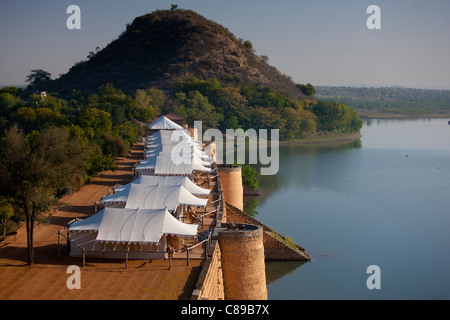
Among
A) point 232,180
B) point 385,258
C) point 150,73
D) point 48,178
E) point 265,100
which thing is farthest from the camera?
point 150,73

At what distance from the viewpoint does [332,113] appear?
9412 cm

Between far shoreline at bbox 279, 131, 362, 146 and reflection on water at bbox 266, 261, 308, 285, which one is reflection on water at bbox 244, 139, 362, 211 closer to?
far shoreline at bbox 279, 131, 362, 146

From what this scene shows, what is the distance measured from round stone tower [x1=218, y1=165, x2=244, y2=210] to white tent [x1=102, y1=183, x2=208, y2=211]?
429 inches

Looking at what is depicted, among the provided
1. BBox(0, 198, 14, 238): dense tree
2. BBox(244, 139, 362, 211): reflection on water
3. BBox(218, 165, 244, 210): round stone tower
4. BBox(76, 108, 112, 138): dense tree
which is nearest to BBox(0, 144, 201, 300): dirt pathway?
BBox(0, 198, 14, 238): dense tree

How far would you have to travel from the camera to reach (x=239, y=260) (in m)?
17.1

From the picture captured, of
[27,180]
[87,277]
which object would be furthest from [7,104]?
[87,277]

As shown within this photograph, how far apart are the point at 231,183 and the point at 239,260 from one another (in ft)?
51.0

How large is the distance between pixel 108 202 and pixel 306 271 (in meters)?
9.37

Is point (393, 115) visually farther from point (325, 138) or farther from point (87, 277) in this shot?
point (87, 277)

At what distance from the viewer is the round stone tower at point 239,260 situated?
17.0 m

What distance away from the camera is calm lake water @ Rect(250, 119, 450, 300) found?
2416cm

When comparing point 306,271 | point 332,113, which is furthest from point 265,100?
point 306,271

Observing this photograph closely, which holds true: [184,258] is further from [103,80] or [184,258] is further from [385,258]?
[103,80]

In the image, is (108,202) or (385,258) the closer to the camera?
(108,202)
